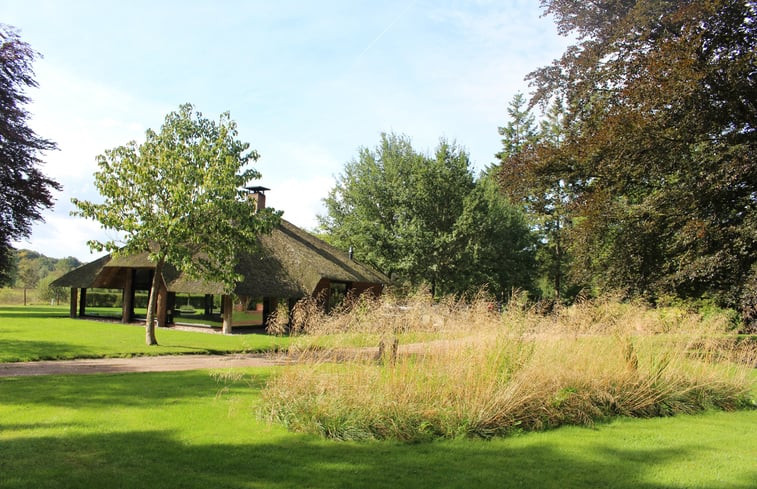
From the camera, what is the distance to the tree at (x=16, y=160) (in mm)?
22078

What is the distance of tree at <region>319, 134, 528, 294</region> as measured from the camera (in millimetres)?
31203

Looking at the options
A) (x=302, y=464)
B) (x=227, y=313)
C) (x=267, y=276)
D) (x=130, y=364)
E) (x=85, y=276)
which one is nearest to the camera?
(x=302, y=464)

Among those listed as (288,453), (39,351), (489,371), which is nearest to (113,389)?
(288,453)

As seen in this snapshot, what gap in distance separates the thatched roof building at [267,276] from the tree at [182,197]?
490 cm

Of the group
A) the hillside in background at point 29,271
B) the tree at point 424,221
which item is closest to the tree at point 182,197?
the tree at point 424,221

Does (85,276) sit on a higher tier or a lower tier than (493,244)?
lower

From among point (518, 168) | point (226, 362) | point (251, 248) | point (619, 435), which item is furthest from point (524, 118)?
point (619, 435)

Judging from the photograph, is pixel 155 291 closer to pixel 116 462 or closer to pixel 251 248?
pixel 251 248

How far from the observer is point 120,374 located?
1071 centimetres

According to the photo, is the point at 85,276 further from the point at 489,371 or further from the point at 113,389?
the point at 489,371

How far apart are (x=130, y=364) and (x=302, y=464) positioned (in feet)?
28.7

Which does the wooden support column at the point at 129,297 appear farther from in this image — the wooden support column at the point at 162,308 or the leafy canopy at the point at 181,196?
the leafy canopy at the point at 181,196

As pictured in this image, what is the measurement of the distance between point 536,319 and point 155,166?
483 inches

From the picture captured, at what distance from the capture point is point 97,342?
16.5 metres
